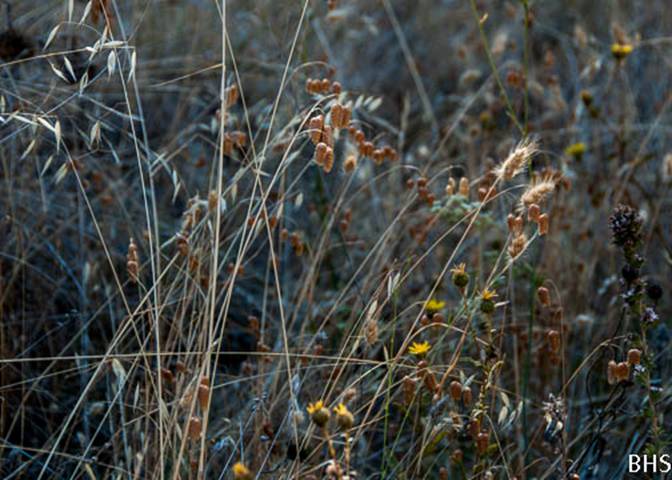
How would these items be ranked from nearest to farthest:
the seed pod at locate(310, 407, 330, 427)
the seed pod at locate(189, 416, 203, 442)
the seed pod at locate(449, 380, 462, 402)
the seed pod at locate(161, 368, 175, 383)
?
the seed pod at locate(310, 407, 330, 427) < the seed pod at locate(189, 416, 203, 442) < the seed pod at locate(449, 380, 462, 402) < the seed pod at locate(161, 368, 175, 383)

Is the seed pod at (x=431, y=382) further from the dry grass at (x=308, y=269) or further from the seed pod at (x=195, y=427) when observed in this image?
the seed pod at (x=195, y=427)

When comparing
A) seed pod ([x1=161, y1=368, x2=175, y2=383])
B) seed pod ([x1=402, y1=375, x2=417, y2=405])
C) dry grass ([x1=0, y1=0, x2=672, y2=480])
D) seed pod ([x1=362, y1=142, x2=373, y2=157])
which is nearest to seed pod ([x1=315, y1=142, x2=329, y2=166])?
dry grass ([x1=0, y1=0, x2=672, y2=480])

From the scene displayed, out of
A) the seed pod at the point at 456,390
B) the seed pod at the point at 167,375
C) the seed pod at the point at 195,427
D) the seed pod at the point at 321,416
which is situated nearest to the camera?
the seed pod at the point at 321,416

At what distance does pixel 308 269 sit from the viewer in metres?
2.41

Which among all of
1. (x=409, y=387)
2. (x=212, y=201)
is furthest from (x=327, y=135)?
(x=409, y=387)

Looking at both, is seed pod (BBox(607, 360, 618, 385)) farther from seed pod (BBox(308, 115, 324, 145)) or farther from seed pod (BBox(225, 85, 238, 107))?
seed pod (BBox(225, 85, 238, 107))

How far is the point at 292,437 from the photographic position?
5.80 ft

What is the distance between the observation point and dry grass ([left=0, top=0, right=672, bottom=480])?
179cm

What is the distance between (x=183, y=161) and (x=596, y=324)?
4.36ft

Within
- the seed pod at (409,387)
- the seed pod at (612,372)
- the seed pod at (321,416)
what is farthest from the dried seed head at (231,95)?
the seed pod at (612,372)

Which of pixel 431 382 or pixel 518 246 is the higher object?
pixel 518 246

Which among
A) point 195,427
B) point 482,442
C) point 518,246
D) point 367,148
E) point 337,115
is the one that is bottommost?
point 482,442

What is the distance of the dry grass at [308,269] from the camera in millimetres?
1790

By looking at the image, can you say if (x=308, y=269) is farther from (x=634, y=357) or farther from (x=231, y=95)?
(x=634, y=357)
